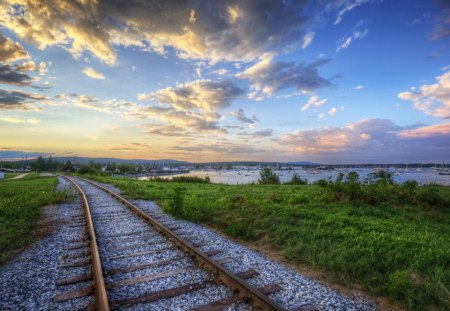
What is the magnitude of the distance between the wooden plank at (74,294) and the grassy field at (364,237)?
4344 millimetres

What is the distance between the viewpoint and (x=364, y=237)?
25.4 ft

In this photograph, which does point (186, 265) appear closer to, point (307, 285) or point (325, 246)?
point (307, 285)

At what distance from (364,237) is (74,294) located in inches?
281

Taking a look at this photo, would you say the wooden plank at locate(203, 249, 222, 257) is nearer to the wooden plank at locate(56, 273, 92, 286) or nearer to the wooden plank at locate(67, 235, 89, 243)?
the wooden plank at locate(56, 273, 92, 286)

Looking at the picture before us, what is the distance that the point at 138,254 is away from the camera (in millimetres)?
6637

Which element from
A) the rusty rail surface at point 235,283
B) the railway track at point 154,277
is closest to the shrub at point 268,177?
the railway track at point 154,277

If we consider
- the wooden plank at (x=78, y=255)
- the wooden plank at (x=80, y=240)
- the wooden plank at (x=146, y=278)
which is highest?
the wooden plank at (x=146, y=278)

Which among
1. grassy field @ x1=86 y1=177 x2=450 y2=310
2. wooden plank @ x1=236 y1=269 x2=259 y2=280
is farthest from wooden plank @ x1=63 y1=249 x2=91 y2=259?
grassy field @ x1=86 y1=177 x2=450 y2=310

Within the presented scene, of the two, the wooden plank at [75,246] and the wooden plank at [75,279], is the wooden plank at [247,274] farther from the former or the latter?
the wooden plank at [75,246]

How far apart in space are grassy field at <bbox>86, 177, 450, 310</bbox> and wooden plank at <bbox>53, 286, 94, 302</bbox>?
14.3ft

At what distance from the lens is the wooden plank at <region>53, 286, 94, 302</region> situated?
14.9 ft

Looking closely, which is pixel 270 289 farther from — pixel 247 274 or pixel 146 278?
pixel 146 278

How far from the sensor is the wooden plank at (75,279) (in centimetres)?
515

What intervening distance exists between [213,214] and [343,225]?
192 inches
